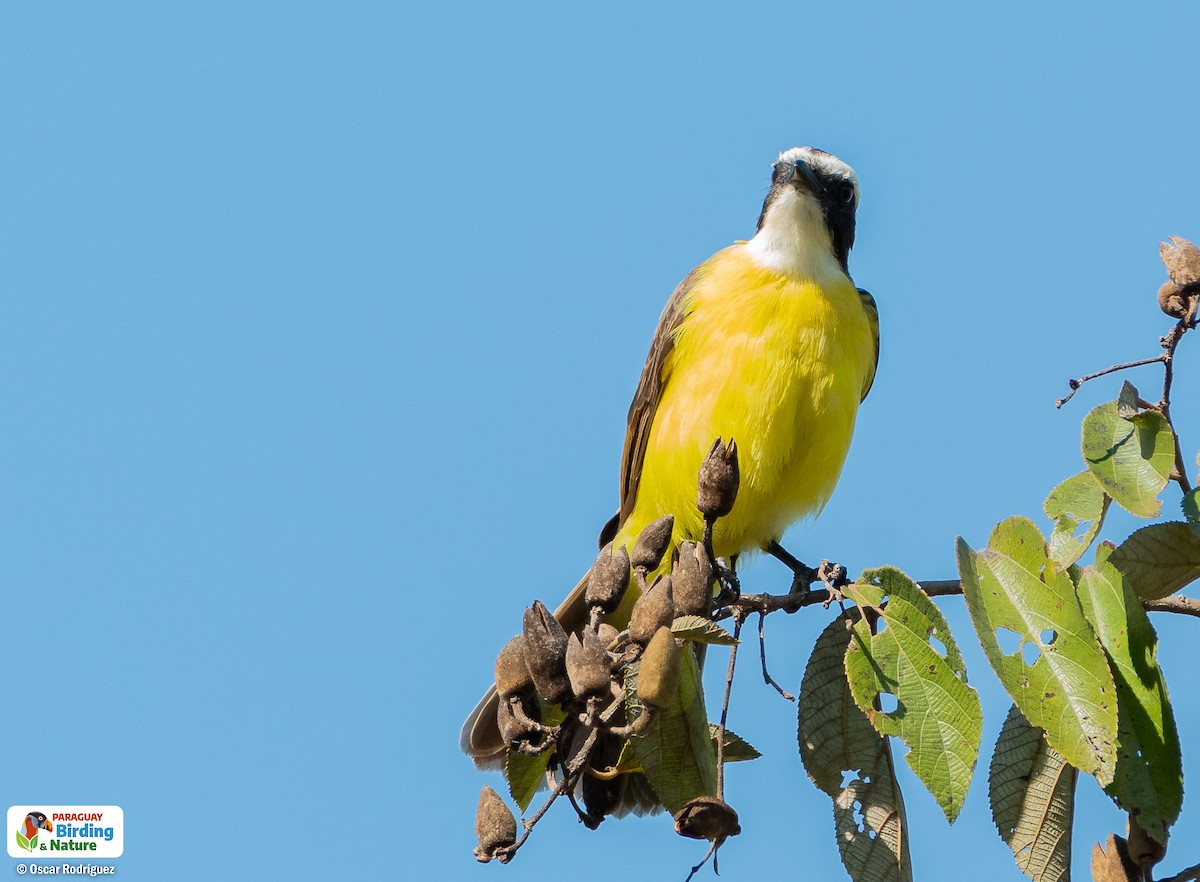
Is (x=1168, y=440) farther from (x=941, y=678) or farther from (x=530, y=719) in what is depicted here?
(x=530, y=719)

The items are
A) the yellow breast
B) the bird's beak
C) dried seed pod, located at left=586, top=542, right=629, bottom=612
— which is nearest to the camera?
dried seed pod, located at left=586, top=542, right=629, bottom=612

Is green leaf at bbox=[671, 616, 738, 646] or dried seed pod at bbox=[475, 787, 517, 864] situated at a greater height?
green leaf at bbox=[671, 616, 738, 646]

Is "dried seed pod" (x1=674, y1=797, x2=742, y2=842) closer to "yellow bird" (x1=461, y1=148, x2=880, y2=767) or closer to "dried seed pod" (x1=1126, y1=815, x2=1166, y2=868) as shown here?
"dried seed pod" (x1=1126, y1=815, x2=1166, y2=868)

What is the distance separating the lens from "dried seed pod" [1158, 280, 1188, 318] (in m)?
2.88

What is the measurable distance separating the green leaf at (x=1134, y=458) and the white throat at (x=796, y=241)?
262cm

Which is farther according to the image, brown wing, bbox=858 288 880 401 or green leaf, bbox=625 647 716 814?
brown wing, bbox=858 288 880 401

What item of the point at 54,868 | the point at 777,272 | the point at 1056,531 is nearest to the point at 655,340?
the point at 777,272

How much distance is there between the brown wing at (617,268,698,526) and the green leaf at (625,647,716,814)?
264 centimetres

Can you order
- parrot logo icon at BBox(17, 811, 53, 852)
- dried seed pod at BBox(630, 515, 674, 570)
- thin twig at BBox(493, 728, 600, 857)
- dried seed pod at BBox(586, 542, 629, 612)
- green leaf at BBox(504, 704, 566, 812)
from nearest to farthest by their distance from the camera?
thin twig at BBox(493, 728, 600, 857) → dried seed pod at BBox(586, 542, 629, 612) → dried seed pod at BBox(630, 515, 674, 570) → green leaf at BBox(504, 704, 566, 812) → parrot logo icon at BBox(17, 811, 53, 852)

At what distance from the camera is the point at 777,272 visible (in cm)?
547

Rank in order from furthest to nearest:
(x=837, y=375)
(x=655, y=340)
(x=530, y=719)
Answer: (x=655, y=340) < (x=837, y=375) < (x=530, y=719)

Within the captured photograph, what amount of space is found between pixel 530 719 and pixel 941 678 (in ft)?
2.76

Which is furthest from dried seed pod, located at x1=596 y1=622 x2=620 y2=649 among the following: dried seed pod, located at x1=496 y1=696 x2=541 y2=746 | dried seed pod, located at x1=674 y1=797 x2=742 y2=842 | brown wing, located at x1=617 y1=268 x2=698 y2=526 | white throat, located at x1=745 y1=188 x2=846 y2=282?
white throat, located at x1=745 y1=188 x2=846 y2=282

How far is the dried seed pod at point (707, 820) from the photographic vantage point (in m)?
2.71
